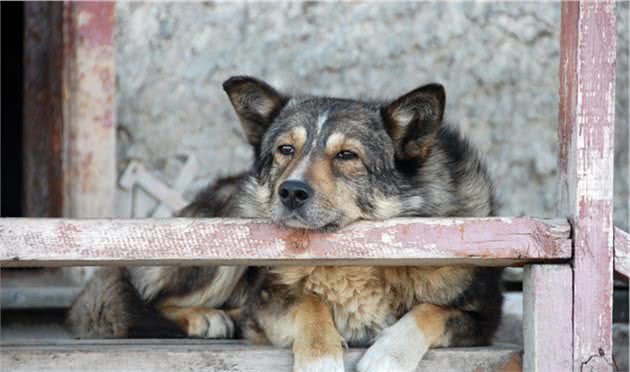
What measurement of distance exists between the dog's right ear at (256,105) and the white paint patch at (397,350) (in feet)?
3.62

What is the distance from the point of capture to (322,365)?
4.02 meters

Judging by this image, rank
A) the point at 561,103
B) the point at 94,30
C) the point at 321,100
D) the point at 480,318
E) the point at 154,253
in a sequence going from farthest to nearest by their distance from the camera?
1. the point at 94,30
2. the point at 321,100
3. the point at 480,318
4. the point at 561,103
5. the point at 154,253

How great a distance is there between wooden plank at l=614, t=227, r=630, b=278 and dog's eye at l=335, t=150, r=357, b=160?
3.42 feet

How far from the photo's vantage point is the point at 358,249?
3953 mm

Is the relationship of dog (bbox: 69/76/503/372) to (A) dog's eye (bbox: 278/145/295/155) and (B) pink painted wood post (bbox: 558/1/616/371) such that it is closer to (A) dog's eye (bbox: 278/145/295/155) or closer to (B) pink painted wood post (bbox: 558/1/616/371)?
(A) dog's eye (bbox: 278/145/295/155)

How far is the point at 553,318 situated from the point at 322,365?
836 millimetres

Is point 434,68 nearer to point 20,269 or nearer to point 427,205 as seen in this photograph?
point 427,205

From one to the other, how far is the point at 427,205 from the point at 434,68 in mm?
2217

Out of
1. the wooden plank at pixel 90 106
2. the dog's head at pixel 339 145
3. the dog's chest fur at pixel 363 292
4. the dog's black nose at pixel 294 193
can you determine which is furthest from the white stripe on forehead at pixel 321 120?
the wooden plank at pixel 90 106

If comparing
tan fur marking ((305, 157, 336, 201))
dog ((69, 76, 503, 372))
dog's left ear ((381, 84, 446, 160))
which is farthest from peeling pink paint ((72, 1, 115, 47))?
tan fur marking ((305, 157, 336, 201))

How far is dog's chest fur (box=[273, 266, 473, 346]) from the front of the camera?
4.42 meters

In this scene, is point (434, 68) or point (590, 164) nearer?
point (590, 164)

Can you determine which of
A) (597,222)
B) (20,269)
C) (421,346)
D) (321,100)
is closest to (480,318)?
(421,346)

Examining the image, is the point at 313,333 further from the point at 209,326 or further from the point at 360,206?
the point at 209,326
